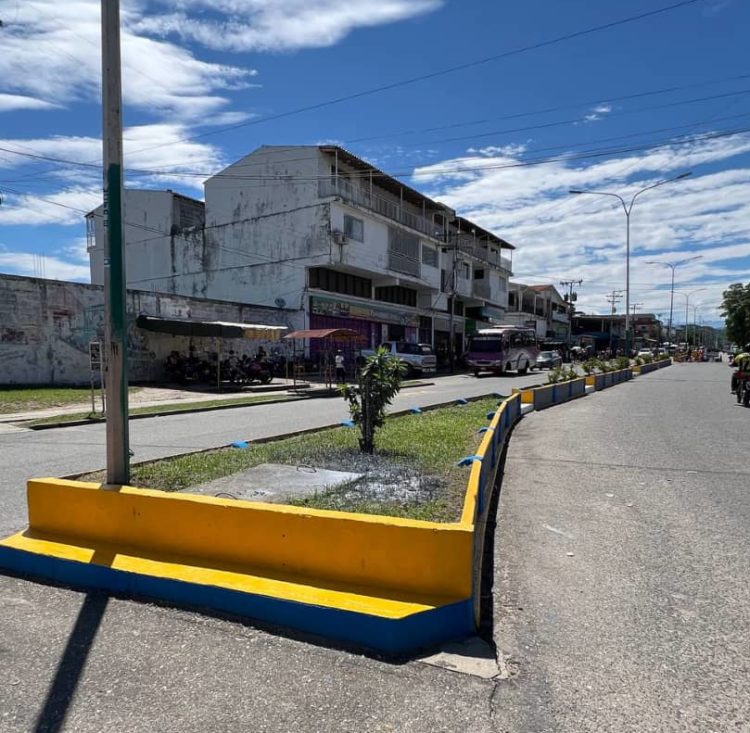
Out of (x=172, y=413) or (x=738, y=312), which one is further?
(x=738, y=312)

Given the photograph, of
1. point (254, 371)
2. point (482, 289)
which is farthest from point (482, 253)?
point (254, 371)

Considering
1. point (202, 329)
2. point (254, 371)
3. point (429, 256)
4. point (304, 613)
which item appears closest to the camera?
point (304, 613)

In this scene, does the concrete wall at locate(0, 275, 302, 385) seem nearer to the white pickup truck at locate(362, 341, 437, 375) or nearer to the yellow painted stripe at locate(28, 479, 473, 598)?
the white pickup truck at locate(362, 341, 437, 375)

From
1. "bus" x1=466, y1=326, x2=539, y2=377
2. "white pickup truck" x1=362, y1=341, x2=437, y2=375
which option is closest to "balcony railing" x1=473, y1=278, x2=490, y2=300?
"bus" x1=466, y1=326, x2=539, y2=377

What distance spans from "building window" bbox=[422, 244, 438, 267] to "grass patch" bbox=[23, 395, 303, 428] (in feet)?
78.0

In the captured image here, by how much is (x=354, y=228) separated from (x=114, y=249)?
2849cm

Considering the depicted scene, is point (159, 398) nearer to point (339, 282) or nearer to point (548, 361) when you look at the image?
point (339, 282)

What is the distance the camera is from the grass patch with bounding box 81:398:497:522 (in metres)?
4.82

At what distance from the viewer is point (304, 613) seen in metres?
3.26

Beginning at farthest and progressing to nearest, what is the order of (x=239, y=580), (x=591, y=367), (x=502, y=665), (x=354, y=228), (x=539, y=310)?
(x=539, y=310) < (x=354, y=228) < (x=591, y=367) < (x=239, y=580) < (x=502, y=665)

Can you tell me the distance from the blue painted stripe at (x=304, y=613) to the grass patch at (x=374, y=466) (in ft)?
4.04

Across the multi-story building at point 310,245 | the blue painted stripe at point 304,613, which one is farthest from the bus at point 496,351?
the blue painted stripe at point 304,613

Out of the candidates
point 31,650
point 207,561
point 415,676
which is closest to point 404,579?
point 415,676

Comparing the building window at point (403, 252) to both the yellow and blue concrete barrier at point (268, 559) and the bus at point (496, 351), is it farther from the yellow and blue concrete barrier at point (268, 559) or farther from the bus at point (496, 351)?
the yellow and blue concrete barrier at point (268, 559)
